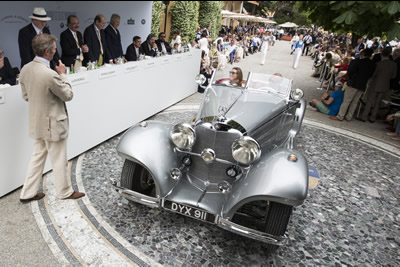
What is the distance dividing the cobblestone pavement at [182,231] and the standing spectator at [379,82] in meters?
4.37

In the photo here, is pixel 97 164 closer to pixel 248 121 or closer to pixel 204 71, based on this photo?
pixel 248 121

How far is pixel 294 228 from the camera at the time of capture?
363 centimetres

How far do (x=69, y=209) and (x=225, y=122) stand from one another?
2098 millimetres

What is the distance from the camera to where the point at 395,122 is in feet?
25.4

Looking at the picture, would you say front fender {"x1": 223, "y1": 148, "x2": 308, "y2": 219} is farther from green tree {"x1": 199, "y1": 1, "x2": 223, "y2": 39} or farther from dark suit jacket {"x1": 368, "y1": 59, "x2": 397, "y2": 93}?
green tree {"x1": 199, "y1": 1, "x2": 223, "y2": 39}

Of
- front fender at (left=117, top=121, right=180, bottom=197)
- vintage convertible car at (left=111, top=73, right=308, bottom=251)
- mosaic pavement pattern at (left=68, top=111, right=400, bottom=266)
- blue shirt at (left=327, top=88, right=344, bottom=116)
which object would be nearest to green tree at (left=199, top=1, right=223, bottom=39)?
blue shirt at (left=327, top=88, right=344, bottom=116)

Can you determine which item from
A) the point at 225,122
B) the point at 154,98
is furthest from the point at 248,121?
the point at 154,98

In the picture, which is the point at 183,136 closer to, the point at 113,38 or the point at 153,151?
the point at 153,151

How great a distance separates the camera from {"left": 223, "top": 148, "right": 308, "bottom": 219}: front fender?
2664 millimetres

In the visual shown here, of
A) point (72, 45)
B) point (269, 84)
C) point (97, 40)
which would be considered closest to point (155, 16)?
point (97, 40)

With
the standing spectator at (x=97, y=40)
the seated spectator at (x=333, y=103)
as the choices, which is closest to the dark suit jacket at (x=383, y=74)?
the seated spectator at (x=333, y=103)

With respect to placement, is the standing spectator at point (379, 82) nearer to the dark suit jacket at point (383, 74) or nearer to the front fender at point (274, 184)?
the dark suit jacket at point (383, 74)

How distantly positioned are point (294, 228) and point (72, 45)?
5.25 metres

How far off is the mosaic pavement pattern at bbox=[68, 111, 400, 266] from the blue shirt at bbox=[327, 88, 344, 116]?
3.86 metres
